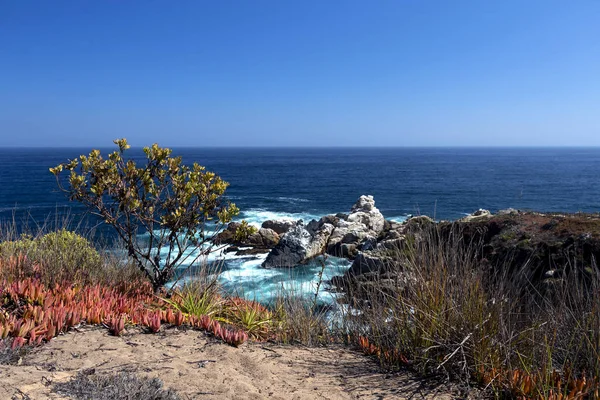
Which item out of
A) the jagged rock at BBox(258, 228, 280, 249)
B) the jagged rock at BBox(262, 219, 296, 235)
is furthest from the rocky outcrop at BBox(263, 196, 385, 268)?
the jagged rock at BBox(258, 228, 280, 249)

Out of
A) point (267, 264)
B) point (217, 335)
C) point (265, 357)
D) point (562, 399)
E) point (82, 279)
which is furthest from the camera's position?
point (267, 264)

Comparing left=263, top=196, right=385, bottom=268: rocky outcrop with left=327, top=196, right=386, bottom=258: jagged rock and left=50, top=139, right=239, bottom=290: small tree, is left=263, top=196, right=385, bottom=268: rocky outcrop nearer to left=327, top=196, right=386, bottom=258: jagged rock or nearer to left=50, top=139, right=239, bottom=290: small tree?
left=327, top=196, right=386, bottom=258: jagged rock

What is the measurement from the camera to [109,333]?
5324 mm

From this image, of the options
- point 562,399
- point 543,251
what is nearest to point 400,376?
point 562,399

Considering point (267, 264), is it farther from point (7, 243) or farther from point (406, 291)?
point (406, 291)

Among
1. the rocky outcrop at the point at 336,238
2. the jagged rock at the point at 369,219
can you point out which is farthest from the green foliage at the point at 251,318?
the jagged rock at the point at 369,219

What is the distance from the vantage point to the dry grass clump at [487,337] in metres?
3.98

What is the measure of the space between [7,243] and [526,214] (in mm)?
19922

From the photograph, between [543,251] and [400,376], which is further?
[543,251]

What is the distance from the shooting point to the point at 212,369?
4.61 meters

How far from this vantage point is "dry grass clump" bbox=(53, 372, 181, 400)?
141 inches

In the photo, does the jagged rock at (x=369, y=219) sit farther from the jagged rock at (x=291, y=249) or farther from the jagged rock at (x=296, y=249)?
the jagged rock at (x=291, y=249)

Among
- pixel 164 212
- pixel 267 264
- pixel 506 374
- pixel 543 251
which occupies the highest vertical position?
pixel 164 212

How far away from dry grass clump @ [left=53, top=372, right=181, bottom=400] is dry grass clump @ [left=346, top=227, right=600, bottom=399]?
94.6 inches
